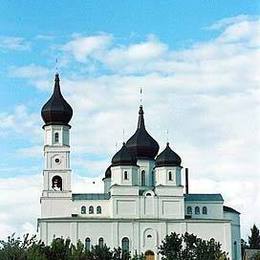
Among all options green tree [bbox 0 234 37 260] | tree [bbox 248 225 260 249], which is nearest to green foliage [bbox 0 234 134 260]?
green tree [bbox 0 234 37 260]

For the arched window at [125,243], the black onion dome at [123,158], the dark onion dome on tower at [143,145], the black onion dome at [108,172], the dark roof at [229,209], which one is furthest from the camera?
the black onion dome at [108,172]

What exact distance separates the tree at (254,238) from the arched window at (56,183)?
100.0 feet

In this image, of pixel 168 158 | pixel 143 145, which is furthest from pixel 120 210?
pixel 143 145

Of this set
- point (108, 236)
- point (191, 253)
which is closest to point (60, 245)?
point (191, 253)

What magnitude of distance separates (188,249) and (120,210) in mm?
13746

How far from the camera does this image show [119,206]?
102812 millimetres

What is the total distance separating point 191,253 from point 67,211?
17.7m

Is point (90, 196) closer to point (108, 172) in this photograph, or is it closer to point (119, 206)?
point (119, 206)

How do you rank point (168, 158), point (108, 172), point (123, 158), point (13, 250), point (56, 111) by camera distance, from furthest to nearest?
point (108, 172)
point (168, 158)
point (123, 158)
point (56, 111)
point (13, 250)

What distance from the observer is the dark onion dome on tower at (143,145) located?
10712 cm

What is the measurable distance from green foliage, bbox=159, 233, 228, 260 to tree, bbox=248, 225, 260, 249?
27.7 m

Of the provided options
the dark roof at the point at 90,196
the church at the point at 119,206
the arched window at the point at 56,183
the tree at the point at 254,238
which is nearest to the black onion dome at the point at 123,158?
the church at the point at 119,206

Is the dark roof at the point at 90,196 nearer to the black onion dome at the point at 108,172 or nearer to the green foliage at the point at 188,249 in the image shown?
the black onion dome at the point at 108,172

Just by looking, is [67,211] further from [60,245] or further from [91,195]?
[60,245]
